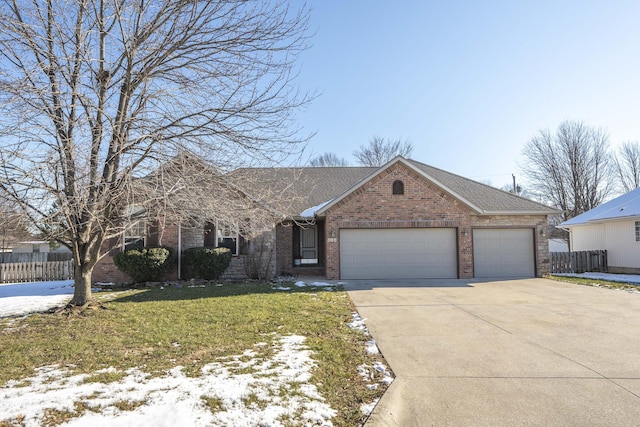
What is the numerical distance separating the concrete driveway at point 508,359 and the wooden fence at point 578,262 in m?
8.80

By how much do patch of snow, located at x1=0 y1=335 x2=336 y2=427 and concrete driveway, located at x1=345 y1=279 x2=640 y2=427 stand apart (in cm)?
85

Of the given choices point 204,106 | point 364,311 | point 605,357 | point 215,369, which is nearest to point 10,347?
point 215,369

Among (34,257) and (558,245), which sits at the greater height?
(558,245)

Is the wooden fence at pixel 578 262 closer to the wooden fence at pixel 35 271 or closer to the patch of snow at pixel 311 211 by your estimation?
the patch of snow at pixel 311 211

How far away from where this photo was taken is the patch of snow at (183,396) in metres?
3.46

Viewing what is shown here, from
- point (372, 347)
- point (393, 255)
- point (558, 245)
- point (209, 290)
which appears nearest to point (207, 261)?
point (209, 290)

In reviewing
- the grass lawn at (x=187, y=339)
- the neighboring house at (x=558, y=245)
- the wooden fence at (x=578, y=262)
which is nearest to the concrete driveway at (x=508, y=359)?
the grass lawn at (x=187, y=339)

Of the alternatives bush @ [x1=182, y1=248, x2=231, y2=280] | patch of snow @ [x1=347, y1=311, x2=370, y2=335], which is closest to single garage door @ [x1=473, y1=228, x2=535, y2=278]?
patch of snow @ [x1=347, y1=311, x2=370, y2=335]

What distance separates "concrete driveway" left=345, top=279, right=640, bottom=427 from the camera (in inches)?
146

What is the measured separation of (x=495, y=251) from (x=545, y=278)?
81.5 inches

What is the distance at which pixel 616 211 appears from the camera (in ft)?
62.1

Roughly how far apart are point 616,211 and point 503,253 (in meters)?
8.23

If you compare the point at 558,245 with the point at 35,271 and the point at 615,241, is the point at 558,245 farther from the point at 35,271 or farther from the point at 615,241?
the point at 35,271

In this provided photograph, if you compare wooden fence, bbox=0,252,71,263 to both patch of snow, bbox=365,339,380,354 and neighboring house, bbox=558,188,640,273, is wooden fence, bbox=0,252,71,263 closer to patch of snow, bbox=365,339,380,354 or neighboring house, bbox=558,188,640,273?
patch of snow, bbox=365,339,380,354
